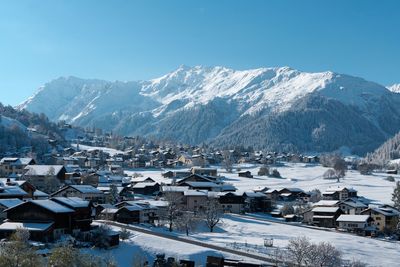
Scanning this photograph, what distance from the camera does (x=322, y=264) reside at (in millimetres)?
42250

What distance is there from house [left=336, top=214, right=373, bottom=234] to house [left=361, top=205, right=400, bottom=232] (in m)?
2.28

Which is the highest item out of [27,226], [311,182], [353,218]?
[27,226]

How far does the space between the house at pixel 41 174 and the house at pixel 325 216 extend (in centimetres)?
3977

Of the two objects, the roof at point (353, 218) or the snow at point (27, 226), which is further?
the roof at point (353, 218)

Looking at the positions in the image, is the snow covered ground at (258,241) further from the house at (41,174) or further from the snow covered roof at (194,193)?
the house at (41,174)

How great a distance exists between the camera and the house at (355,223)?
6725 centimetres

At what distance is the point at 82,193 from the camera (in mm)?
72312

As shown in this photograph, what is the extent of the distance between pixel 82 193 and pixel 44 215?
26.3m

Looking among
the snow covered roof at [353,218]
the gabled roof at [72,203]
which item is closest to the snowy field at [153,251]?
the gabled roof at [72,203]

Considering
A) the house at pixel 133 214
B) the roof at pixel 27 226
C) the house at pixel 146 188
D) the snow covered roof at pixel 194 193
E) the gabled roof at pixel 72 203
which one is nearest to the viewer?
the roof at pixel 27 226

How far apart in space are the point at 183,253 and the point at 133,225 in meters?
13.8

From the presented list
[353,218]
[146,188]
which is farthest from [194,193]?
[353,218]

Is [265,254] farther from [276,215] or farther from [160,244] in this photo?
[276,215]

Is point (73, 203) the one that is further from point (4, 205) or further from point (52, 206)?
point (4, 205)
